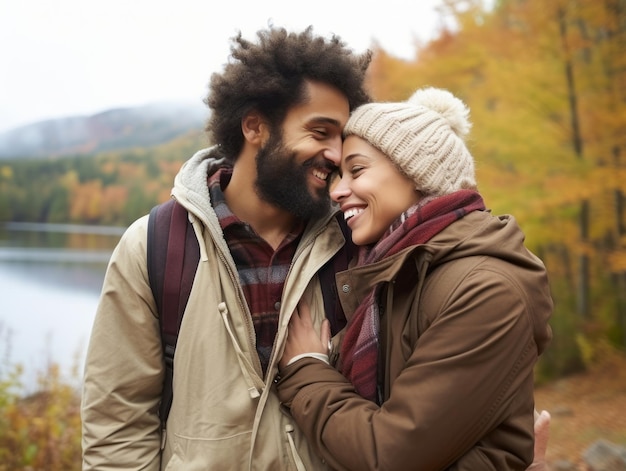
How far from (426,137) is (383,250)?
0.46 m

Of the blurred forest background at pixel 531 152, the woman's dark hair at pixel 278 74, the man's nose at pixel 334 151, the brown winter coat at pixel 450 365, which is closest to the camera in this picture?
the brown winter coat at pixel 450 365

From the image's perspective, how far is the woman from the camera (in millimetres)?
1695

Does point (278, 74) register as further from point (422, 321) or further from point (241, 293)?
point (422, 321)

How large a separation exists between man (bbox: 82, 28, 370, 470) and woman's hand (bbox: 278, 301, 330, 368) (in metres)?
0.06

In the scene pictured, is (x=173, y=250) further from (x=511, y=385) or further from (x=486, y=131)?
(x=486, y=131)

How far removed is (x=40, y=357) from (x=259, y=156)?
4.18 m

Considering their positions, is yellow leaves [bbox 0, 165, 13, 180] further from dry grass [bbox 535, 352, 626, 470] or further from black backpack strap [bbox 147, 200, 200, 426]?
dry grass [bbox 535, 352, 626, 470]

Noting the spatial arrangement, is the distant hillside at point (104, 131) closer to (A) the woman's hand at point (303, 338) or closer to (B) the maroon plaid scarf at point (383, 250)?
(A) the woman's hand at point (303, 338)

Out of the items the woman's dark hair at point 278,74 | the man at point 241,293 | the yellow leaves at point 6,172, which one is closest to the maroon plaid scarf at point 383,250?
the man at point 241,293

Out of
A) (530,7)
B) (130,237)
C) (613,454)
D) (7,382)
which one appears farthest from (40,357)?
(530,7)

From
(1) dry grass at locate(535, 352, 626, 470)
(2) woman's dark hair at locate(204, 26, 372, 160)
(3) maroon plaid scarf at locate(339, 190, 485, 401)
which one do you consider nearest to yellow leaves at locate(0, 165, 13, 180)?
(2) woman's dark hair at locate(204, 26, 372, 160)

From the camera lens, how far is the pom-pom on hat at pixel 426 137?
6.90 feet

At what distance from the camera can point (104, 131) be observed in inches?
331

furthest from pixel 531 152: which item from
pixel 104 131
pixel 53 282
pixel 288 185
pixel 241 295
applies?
pixel 53 282
